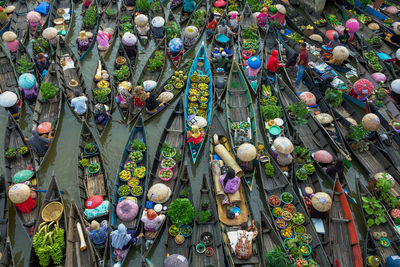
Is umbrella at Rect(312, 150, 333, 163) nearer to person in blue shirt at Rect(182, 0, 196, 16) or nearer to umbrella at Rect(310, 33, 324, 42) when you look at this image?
umbrella at Rect(310, 33, 324, 42)

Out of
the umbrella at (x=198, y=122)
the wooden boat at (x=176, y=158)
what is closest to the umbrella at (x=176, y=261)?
the wooden boat at (x=176, y=158)

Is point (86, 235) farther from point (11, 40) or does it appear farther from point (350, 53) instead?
point (350, 53)

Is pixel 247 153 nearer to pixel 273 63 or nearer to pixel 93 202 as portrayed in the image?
pixel 93 202

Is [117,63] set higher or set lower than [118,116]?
higher

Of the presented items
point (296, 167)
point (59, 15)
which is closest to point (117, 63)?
point (59, 15)

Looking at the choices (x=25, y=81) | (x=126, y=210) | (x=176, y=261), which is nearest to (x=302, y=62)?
(x=126, y=210)

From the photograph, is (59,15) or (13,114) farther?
(59,15)
